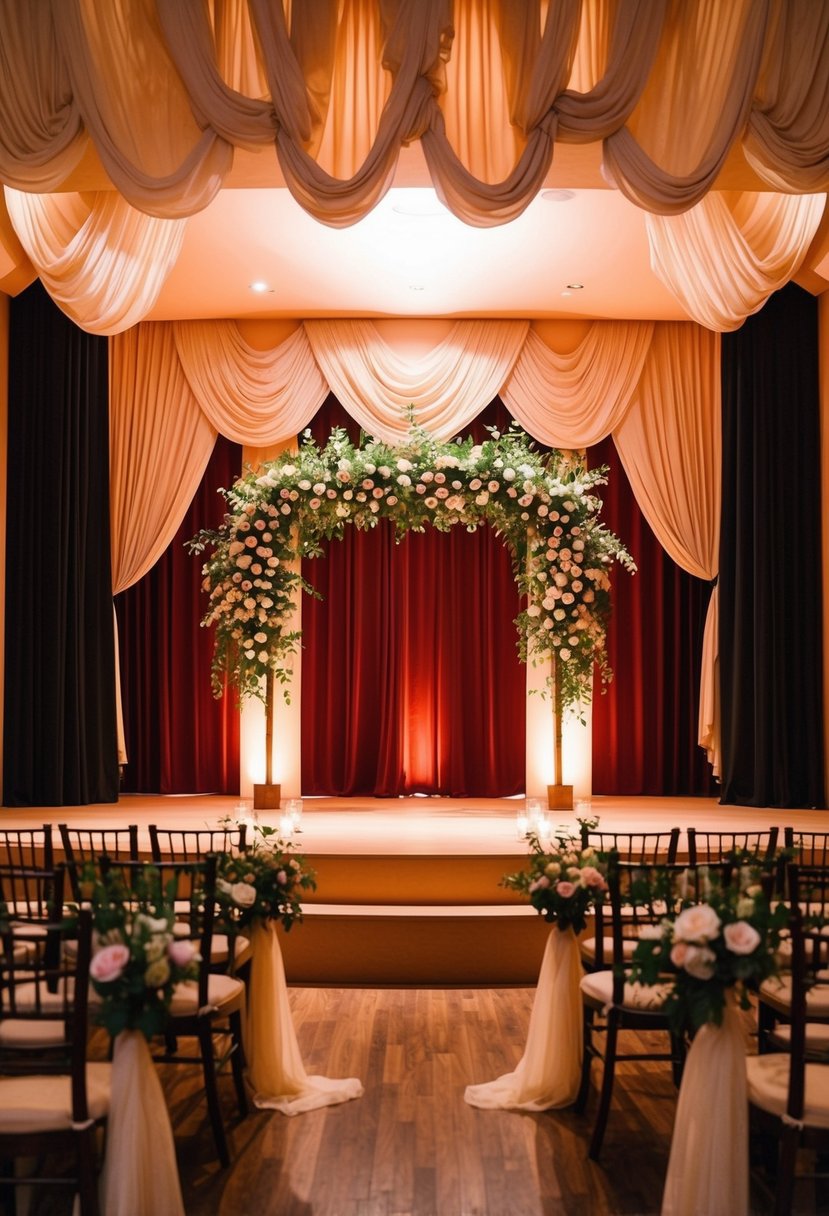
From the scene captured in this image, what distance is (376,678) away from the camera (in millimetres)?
10727

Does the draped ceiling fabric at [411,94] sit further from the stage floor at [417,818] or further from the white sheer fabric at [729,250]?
the stage floor at [417,818]

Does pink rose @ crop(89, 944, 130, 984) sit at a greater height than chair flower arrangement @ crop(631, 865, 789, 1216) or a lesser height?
greater

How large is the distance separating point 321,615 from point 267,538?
6.49ft

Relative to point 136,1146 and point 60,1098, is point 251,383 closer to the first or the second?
point 60,1098

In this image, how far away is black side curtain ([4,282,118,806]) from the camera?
9.23 meters

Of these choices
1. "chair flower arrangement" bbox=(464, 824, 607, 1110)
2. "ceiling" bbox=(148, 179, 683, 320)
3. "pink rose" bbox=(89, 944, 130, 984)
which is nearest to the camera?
"pink rose" bbox=(89, 944, 130, 984)

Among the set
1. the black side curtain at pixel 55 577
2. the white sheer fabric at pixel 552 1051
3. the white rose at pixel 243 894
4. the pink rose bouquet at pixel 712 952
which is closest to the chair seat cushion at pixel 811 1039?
the pink rose bouquet at pixel 712 952

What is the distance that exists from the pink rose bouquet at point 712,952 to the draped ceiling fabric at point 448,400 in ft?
22.1

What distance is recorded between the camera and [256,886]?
15.3ft

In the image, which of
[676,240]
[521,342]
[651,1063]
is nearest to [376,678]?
[521,342]

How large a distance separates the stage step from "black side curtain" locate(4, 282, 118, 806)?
338cm

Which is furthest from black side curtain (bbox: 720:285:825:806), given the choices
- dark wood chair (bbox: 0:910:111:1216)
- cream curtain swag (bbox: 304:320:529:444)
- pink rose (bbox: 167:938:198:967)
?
dark wood chair (bbox: 0:910:111:1216)

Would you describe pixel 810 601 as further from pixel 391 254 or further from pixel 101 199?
pixel 101 199

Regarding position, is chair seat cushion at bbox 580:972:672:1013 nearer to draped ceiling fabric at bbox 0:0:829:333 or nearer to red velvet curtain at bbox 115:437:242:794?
draped ceiling fabric at bbox 0:0:829:333
